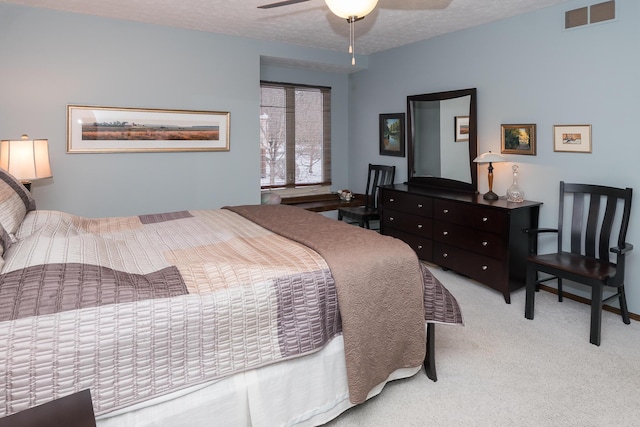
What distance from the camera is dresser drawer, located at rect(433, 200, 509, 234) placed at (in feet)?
12.0

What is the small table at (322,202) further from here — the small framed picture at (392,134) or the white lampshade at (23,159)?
the white lampshade at (23,159)

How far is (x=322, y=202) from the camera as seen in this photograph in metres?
5.89

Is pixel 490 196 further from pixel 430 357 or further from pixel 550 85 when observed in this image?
pixel 430 357

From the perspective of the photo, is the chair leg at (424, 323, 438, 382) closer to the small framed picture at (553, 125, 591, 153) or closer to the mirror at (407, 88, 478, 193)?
Result: the small framed picture at (553, 125, 591, 153)

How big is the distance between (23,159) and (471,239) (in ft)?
12.4

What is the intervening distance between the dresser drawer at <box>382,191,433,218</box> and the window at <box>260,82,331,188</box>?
1478 mm

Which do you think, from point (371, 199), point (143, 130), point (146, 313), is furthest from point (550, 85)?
point (143, 130)

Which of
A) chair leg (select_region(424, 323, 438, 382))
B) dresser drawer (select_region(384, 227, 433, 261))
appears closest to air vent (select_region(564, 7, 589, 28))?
dresser drawer (select_region(384, 227, 433, 261))

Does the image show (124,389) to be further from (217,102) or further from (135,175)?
(217,102)

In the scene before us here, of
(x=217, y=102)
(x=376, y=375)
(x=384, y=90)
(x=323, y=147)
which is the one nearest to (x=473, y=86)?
(x=384, y=90)

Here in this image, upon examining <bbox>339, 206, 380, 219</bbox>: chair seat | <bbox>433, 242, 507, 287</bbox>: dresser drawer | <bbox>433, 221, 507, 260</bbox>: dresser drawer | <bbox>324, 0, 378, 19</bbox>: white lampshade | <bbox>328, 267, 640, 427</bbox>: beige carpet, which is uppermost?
<bbox>324, 0, 378, 19</bbox>: white lampshade

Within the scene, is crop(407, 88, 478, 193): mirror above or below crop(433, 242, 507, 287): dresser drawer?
above

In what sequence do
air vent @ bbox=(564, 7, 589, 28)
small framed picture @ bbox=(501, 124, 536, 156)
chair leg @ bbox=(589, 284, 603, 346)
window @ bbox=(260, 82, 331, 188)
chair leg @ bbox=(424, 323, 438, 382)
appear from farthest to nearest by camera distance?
1. window @ bbox=(260, 82, 331, 188)
2. small framed picture @ bbox=(501, 124, 536, 156)
3. air vent @ bbox=(564, 7, 589, 28)
4. chair leg @ bbox=(589, 284, 603, 346)
5. chair leg @ bbox=(424, 323, 438, 382)

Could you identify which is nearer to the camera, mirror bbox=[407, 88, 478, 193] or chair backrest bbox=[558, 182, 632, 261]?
chair backrest bbox=[558, 182, 632, 261]
